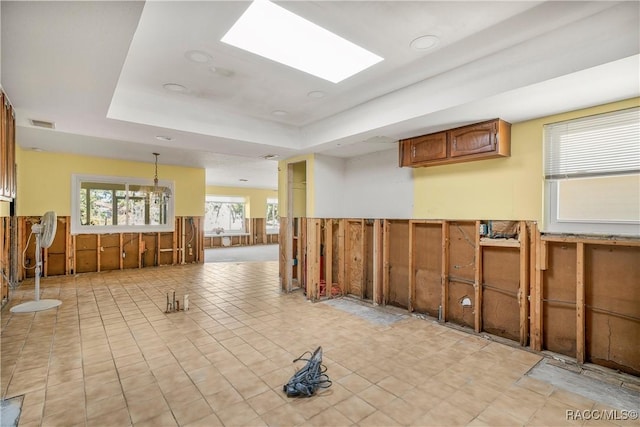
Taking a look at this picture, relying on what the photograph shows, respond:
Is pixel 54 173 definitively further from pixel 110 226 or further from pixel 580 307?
pixel 580 307

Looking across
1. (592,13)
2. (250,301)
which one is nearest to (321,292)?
(250,301)

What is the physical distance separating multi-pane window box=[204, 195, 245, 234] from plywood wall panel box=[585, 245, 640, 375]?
484 inches

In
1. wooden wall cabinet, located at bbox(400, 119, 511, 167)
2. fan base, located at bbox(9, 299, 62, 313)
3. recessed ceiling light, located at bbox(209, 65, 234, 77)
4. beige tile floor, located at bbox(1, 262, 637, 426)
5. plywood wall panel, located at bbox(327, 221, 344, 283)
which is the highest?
recessed ceiling light, located at bbox(209, 65, 234, 77)

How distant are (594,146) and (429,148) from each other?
1.64m

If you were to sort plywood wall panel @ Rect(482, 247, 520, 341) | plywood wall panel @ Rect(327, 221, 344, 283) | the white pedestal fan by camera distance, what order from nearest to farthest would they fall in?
plywood wall panel @ Rect(482, 247, 520, 341)
the white pedestal fan
plywood wall panel @ Rect(327, 221, 344, 283)

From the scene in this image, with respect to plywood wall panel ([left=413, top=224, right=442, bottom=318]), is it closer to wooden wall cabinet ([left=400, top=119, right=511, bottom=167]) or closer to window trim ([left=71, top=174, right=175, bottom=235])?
wooden wall cabinet ([left=400, top=119, right=511, bottom=167])

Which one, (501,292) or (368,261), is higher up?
(368,261)

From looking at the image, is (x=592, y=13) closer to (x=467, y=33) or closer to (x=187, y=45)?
(x=467, y=33)

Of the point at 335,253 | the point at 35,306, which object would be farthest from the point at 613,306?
the point at 35,306

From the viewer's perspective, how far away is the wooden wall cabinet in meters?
3.39

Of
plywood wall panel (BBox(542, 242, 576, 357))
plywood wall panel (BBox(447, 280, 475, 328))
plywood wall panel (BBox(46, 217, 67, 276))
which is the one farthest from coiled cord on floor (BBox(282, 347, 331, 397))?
plywood wall panel (BBox(46, 217, 67, 276))

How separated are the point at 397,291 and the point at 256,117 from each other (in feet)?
11.5

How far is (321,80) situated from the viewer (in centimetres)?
321

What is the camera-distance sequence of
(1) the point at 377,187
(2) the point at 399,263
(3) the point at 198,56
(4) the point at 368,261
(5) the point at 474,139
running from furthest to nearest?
(4) the point at 368,261, (1) the point at 377,187, (2) the point at 399,263, (5) the point at 474,139, (3) the point at 198,56
